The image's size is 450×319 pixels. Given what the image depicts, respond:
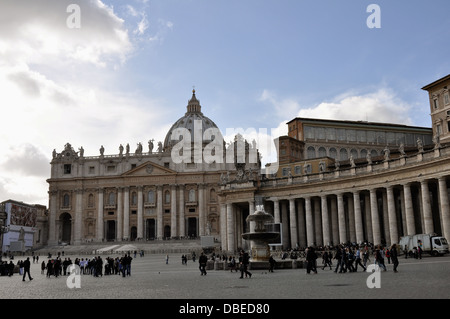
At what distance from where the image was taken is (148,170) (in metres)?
118

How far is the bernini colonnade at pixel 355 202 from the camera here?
44.6 m

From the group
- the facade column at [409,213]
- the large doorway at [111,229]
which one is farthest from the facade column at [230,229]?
the large doorway at [111,229]

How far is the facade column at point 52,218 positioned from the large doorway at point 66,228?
3449 millimetres

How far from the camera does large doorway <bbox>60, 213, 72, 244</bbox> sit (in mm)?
122875

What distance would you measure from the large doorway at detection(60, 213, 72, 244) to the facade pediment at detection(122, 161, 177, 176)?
20410 millimetres

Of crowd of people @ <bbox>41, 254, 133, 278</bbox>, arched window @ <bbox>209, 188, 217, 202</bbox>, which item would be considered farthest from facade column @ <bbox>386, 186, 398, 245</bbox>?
arched window @ <bbox>209, 188, 217, 202</bbox>

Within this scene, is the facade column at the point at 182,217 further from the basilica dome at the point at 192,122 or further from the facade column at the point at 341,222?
the facade column at the point at 341,222

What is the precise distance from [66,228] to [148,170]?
28665 mm

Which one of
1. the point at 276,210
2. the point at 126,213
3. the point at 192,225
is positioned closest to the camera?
the point at 276,210

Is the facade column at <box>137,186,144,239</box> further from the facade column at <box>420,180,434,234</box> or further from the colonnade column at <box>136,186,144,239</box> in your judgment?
the facade column at <box>420,180,434,234</box>

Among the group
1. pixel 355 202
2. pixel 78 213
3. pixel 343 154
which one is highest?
pixel 343 154

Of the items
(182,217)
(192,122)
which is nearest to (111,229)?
(182,217)

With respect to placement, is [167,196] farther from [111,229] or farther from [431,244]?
[431,244]

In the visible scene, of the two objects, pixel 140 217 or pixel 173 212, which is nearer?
pixel 173 212
